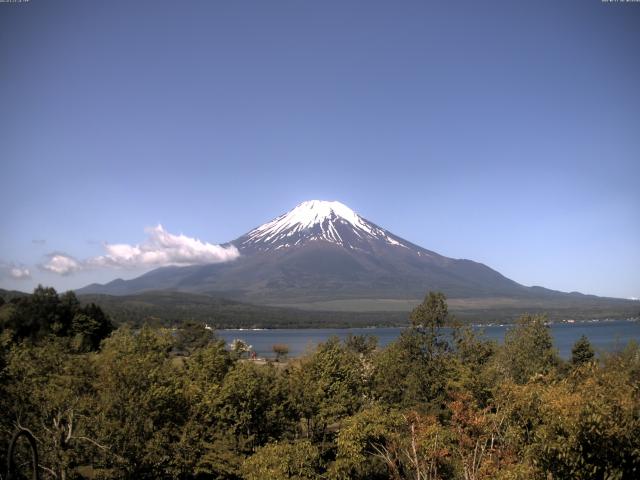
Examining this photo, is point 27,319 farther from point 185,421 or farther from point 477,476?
point 477,476

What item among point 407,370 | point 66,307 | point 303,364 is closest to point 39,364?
point 303,364

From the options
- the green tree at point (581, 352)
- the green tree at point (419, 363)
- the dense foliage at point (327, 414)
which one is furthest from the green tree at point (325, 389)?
the green tree at point (581, 352)

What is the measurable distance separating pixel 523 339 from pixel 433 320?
8.97m

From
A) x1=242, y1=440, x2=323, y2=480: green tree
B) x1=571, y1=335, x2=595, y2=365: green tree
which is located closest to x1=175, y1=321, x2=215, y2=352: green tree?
x1=571, y1=335, x2=595, y2=365: green tree

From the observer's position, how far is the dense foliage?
36.9 ft

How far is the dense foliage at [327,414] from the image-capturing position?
11.3 m

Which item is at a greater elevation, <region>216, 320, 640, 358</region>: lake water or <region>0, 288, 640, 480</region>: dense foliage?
<region>0, 288, 640, 480</region>: dense foliage

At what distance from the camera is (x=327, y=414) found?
22.9 m

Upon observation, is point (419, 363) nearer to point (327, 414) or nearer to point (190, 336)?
point (327, 414)

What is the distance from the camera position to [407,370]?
88.7 ft

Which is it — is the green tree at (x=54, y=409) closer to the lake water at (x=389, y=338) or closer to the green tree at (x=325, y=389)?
the green tree at (x=325, y=389)

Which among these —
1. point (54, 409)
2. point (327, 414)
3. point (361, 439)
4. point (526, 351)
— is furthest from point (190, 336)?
point (361, 439)

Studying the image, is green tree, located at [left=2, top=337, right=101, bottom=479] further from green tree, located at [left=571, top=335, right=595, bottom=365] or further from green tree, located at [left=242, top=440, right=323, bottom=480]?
green tree, located at [left=571, top=335, right=595, bottom=365]

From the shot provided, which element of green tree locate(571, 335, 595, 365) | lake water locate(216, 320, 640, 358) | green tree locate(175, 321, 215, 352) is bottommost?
lake water locate(216, 320, 640, 358)
